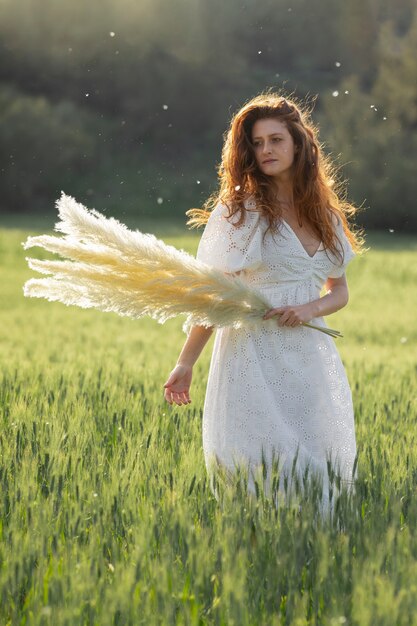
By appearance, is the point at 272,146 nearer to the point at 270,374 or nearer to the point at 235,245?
the point at 235,245

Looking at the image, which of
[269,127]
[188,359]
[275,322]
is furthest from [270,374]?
[269,127]

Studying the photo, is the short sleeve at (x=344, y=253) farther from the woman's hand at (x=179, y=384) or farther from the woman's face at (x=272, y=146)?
the woman's hand at (x=179, y=384)

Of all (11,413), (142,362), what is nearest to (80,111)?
(142,362)

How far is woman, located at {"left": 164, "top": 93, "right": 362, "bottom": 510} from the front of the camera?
313 centimetres

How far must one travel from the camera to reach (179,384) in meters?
3.23

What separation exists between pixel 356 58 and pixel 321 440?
136ft

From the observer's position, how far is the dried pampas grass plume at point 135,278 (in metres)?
2.94

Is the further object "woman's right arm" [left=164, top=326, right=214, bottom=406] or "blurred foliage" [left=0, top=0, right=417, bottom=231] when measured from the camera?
"blurred foliage" [left=0, top=0, right=417, bottom=231]

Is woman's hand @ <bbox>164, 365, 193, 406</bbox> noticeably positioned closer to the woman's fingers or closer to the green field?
the woman's fingers

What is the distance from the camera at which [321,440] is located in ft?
10.5

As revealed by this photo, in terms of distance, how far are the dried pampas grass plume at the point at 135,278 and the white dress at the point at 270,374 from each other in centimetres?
16

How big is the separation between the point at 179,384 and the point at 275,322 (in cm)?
39

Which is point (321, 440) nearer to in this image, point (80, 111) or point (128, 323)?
point (128, 323)

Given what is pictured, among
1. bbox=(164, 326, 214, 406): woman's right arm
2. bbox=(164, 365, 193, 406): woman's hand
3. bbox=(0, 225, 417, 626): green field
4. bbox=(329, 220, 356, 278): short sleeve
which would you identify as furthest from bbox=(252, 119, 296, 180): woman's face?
bbox=(0, 225, 417, 626): green field
